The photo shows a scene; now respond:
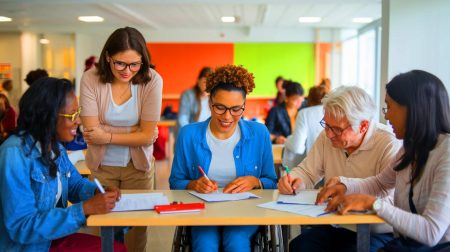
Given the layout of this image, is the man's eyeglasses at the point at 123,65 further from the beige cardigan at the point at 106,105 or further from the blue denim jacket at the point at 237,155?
→ the blue denim jacket at the point at 237,155

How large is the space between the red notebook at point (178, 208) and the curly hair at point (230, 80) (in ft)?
2.49

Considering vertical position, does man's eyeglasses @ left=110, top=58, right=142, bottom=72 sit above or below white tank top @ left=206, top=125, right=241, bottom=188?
above

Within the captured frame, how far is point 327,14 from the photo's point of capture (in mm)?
8586

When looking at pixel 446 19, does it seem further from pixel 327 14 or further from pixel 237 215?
pixel 327 14

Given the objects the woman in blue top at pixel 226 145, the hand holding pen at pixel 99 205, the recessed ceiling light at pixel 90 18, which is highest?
the recessed ceiling light at pixel 90 18

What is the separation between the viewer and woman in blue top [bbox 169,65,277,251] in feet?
8.66

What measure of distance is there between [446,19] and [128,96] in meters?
2.80

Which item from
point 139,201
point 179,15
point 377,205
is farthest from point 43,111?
point 179,15

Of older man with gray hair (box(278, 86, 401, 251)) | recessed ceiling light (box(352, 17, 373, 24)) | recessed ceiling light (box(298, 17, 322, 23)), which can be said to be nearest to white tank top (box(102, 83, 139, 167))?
older man with gray hair (box(278, 86, 401, 251))

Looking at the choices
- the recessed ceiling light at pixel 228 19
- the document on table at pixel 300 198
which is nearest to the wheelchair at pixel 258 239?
the document on table at pixel 300 198

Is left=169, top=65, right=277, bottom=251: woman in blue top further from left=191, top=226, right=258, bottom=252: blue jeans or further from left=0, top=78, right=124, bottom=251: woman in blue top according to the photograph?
left=0, top=78, right=124, bottom=251: woman in blue top

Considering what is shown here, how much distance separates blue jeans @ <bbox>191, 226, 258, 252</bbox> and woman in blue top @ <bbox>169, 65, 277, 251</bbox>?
24 cm

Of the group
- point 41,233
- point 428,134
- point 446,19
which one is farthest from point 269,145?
point 446,19

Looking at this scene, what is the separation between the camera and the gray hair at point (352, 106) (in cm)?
239
